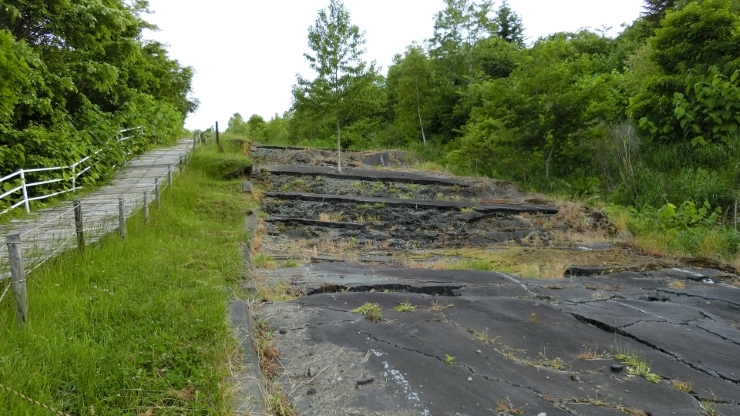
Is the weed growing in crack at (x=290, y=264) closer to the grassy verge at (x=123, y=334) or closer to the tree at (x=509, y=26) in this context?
the grassy verge at (x=123, y=334)

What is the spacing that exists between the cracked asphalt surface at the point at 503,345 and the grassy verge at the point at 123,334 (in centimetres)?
70

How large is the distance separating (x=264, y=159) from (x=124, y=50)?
7.24 metres

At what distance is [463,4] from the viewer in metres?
30.8

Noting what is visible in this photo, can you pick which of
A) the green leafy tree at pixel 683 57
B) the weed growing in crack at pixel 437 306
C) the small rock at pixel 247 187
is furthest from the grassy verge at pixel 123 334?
the green leafy tree at pixel 683 57

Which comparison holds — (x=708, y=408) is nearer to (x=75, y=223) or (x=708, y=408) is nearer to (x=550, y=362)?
(x=550, y=362)

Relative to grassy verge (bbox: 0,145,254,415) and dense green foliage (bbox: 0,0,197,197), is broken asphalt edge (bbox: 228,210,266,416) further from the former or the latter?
dense green foliage (bbox: 0,0,197,197)

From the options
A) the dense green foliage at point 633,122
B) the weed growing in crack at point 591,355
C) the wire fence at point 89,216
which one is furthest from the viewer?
the dense green foliage at point 633,122

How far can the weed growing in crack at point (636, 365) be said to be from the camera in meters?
4.07

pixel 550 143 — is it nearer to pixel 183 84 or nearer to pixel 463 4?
pixel 463 4

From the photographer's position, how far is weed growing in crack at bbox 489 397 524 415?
11.2 ft

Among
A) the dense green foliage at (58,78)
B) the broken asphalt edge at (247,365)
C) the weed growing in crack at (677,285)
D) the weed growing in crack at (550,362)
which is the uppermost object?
the dense green foliage at (58,78)

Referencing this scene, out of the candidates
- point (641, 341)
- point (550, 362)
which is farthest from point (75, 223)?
point (641, 341)

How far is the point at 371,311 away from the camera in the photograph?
5.13 m

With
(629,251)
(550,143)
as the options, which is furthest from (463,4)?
(629,251)
